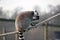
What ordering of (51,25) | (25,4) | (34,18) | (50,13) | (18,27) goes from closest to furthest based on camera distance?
(18,27) < (51,25) < (34,18) < (50,13) < (25,4)

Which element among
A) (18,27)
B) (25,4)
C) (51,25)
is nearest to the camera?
(18,27)

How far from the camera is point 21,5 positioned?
17.0ft

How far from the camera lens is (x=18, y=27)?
11.0 feet

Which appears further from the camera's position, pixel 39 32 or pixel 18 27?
pixel 39 32

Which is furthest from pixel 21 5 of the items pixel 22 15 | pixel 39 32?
pixel 22 15

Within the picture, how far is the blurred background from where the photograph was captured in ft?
13.5

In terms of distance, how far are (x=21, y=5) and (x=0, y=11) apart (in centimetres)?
56

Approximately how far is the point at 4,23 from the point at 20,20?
36.1 inches

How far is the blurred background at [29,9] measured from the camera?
4.10 meters

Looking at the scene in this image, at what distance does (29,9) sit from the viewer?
16.2 feet

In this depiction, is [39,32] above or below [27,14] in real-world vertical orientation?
below

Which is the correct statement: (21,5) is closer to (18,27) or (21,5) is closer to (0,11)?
(0,11)

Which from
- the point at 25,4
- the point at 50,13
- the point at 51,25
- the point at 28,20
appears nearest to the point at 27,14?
the point at 28,20

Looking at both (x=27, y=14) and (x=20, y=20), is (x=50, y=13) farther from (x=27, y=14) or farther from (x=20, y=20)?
(x=20, y=20)
